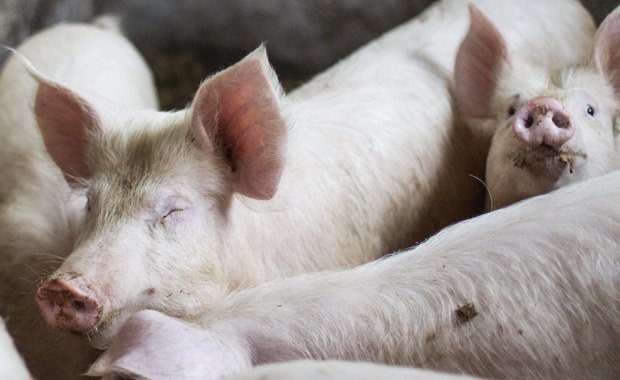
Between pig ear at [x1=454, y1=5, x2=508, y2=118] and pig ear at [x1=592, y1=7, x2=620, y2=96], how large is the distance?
0.22m

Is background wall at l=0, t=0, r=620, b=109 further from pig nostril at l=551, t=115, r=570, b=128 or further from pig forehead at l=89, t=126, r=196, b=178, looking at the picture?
pig forehead at l=89, t=126, r=196, b=178

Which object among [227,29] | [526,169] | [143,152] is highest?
[143,152]

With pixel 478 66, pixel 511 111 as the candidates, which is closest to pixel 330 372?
pixel 511 111

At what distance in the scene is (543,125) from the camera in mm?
1755

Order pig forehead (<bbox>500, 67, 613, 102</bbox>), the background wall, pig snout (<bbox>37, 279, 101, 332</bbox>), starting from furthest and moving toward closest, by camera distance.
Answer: the background wall, pig forehead (<bbox>500, 67, 613, 102</bbox>), pig snout (<bbox>37, 279, 101, 332</bbox>)

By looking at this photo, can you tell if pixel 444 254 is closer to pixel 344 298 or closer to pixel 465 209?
pixel 344 298

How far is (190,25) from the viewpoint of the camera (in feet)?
10.3

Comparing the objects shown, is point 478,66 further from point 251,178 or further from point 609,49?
point 251,178

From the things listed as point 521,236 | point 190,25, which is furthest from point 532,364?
point 190,25

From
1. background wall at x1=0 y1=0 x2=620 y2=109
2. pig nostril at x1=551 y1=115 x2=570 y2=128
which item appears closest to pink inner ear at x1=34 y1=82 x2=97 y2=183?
pig nostril at x1=551 y1=115 x2=570 y2=128

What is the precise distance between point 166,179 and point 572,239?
708 mm

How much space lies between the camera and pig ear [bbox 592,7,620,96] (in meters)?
2.07

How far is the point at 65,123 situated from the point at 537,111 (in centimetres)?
95

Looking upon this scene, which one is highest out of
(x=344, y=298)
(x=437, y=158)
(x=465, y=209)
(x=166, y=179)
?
(x=166, y=179)
